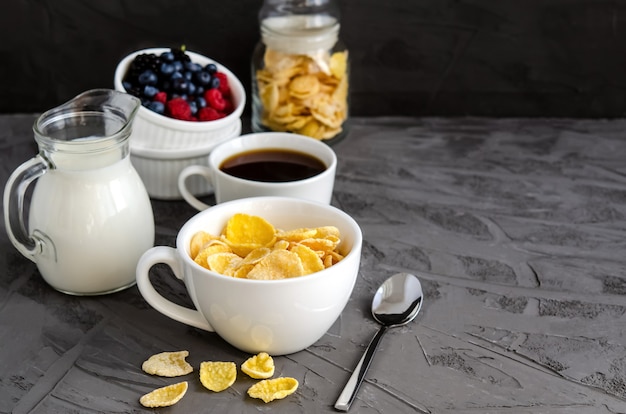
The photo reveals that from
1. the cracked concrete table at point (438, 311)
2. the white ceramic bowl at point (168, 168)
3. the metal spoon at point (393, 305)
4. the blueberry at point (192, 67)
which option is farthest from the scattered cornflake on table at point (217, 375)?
the blueberry at point (192, 67)

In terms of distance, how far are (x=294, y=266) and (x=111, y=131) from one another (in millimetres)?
308

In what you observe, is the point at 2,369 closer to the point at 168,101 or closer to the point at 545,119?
the point at 168,101

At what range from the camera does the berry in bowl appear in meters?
1.17

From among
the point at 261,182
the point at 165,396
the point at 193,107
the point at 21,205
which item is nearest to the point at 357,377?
the point at 165,396

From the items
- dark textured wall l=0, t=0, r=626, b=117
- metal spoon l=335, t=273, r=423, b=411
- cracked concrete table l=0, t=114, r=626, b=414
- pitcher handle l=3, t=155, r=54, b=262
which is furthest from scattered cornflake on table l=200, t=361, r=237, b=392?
dark textured wall l=0, t=0, r=626, b=117

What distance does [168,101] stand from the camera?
46.9 inches

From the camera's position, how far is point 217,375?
2.72 ft

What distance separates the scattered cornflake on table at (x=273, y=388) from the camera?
31.5 inches

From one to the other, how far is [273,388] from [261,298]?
0.09 metres

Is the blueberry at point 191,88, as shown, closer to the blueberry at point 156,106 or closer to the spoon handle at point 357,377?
the blueberry at point 156,106

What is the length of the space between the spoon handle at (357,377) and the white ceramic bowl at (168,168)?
411 mm

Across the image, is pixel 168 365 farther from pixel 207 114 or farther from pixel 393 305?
pixel 207 114

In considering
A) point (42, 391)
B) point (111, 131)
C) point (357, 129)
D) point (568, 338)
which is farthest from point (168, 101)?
point (568, 338)

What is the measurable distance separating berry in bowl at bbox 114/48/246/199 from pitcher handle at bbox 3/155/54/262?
231 mm
